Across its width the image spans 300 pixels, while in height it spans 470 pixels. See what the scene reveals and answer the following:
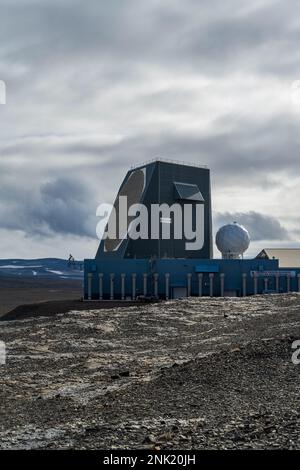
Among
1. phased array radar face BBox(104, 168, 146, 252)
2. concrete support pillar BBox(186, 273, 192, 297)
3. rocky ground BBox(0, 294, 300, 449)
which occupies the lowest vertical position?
rocky ground BBox(0, 294, 300, 449)

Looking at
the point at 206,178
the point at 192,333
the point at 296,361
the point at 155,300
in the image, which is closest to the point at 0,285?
the point at 206,178

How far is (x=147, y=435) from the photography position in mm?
10766

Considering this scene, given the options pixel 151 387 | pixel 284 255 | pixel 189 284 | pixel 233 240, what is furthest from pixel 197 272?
pixel 151 387

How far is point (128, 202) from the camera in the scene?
74250mm

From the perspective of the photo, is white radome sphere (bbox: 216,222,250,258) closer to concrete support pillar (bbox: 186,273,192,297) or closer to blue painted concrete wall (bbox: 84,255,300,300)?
blue painted concrete wall (bbox: 84,255,300,300)

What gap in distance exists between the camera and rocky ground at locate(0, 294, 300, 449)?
1078cm

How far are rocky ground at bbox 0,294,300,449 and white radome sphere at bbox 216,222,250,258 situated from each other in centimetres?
3491

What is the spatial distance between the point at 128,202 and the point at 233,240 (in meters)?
15.3

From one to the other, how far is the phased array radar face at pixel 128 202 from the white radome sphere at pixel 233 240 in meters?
11.5

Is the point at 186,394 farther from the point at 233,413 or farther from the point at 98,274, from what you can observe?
the point at 98,274

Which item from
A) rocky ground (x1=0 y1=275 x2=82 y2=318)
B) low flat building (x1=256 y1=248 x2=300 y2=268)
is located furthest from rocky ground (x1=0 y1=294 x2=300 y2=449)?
low flat building (x1=256 y1=248 x2=300 y2=268)

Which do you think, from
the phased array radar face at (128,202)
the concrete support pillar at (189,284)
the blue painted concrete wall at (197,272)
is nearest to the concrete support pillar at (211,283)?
the blue painted concrete wall at (197,272)
